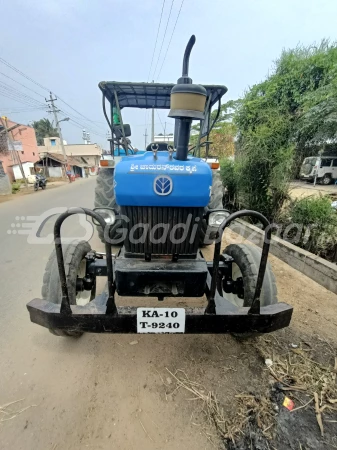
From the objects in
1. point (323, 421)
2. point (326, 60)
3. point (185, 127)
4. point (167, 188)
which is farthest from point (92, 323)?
point (326, 60)

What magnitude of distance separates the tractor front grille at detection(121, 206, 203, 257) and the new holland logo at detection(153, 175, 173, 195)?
0.15 m

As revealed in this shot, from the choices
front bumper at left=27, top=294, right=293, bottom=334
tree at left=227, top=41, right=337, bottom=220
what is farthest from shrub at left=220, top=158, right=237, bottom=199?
front bumper at left=27, top=294, right=293, bottom=334

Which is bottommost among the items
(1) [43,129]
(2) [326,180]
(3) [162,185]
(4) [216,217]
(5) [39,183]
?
(5) [39,183]

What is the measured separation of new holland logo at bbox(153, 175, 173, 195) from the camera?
1.71m

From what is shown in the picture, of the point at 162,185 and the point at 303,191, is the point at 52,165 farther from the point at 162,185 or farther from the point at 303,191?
the point at 162,185

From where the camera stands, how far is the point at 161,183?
1.72 meters

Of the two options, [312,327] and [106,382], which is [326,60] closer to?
[312,327]

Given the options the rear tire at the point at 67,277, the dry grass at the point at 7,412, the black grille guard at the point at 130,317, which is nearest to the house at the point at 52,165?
the rear tire at the point at 67,277

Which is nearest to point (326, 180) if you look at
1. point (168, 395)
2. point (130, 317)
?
point (168, 395)

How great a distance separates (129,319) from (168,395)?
711 millimetres

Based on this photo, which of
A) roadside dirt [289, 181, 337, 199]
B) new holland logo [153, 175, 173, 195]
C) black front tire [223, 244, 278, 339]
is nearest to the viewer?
new holland logo [153, 175, 173, 195]

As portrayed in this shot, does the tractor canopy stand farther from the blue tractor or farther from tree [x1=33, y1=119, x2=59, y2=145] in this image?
tree [x1=33, y1=119, x2=59, y2=145]

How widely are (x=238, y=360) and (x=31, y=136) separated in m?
31.4

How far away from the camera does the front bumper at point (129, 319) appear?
5.22ft
